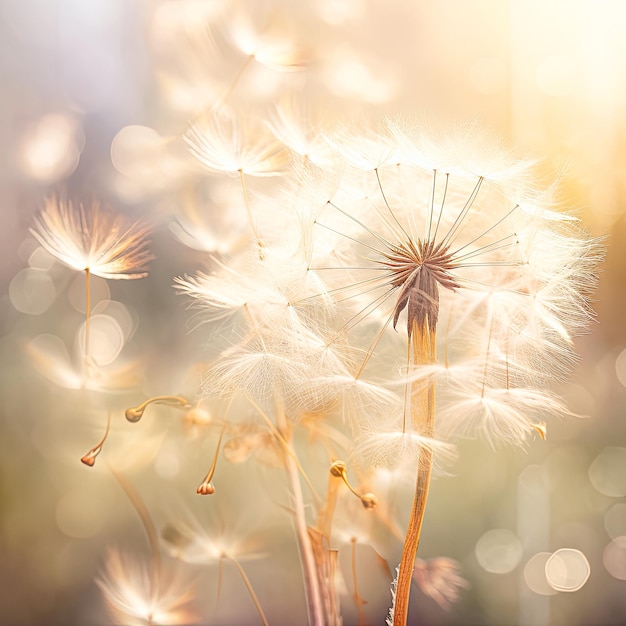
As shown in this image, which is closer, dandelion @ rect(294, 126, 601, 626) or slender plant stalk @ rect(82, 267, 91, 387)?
dandelion @ rect(294, 126, 601, 626)

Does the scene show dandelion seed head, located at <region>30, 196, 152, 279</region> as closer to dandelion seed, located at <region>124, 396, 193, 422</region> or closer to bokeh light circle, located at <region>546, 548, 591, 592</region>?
dandelion seed, located at <region>124, 396, 193, 422</region>

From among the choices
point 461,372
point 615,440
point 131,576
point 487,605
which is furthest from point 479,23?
point 131,576

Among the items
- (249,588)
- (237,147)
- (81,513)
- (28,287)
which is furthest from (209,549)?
(237,147)

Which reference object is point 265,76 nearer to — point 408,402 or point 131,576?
point 408,402

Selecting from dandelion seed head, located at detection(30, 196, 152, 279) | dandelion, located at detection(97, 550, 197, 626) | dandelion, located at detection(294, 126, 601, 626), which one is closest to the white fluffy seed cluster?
dandelion, located at detection(294, 126, 601, 626)

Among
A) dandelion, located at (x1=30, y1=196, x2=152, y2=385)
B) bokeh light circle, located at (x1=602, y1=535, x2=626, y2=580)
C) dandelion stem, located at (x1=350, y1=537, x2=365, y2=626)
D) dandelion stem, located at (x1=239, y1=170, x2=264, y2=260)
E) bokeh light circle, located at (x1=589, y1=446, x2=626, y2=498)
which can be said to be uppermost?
dandelion stem, located at (x1=239, y1=170, x2=264, y2=260)

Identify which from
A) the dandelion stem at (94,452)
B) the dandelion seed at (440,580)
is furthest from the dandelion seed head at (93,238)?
the dandelion seed at (440,580)

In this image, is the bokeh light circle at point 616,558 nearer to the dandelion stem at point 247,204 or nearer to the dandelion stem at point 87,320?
the dandelion stem at point 247,204
